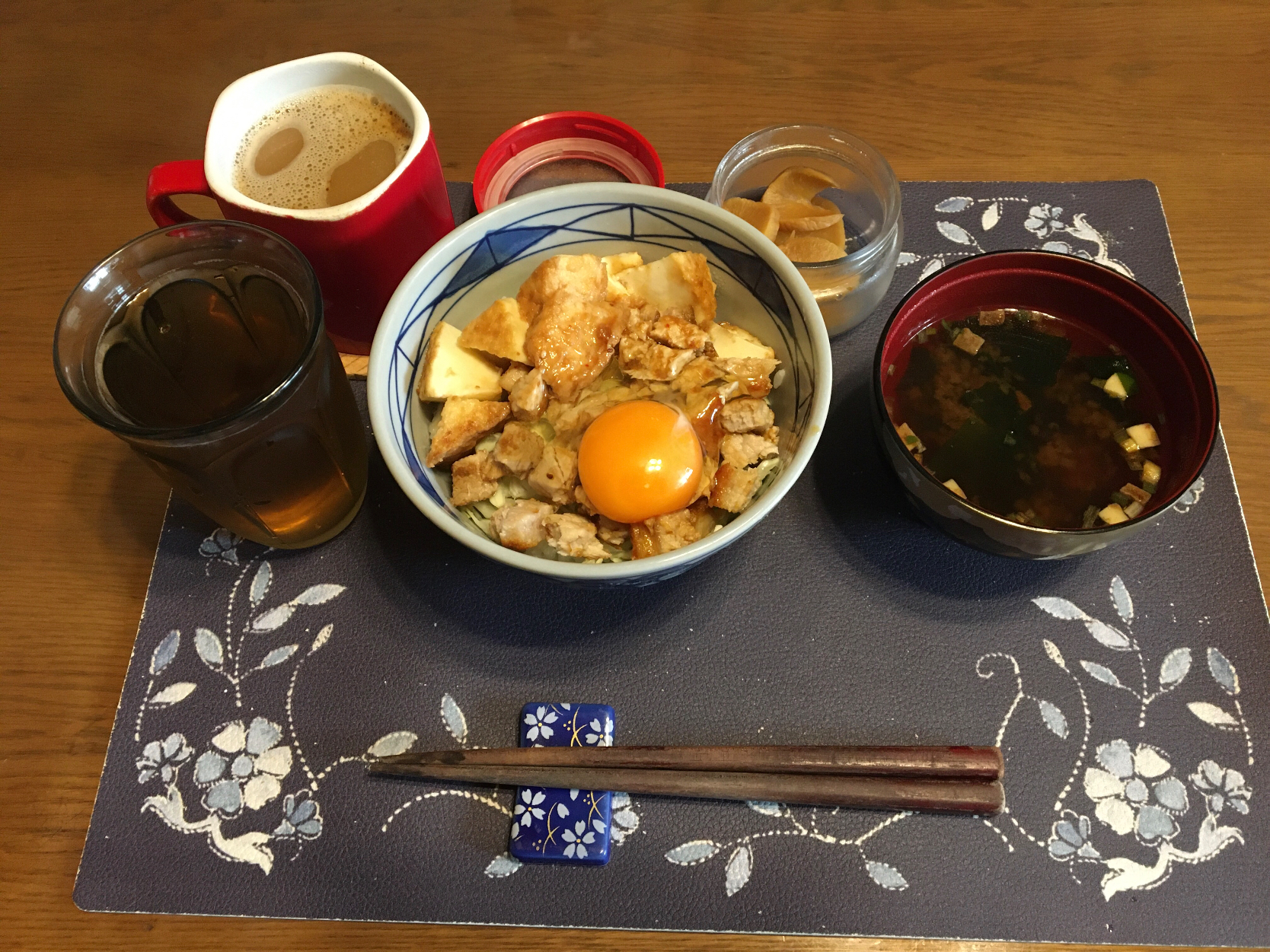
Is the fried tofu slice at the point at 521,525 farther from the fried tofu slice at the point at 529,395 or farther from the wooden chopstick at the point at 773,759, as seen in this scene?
the wooden chopstick at the point at 773,759

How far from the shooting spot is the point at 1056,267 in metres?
1.43

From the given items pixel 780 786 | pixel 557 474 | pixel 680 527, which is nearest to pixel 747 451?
pixel 680 527

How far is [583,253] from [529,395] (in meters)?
0.32

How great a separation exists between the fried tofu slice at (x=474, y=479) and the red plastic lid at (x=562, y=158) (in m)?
0.75

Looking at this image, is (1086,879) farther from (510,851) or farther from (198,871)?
(198,871)

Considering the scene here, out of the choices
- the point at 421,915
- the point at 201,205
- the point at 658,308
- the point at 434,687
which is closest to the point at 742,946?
the point at 421,915

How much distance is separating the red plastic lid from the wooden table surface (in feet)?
0.65

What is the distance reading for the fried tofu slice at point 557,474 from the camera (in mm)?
1309

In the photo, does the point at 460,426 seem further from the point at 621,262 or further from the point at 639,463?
the point at 621,262

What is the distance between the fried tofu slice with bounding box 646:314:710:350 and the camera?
135cm

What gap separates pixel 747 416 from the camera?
131 centimetres

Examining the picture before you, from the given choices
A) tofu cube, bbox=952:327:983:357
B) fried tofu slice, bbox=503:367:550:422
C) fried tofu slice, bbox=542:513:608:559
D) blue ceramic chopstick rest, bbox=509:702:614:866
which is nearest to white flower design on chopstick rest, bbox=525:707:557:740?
blue ceramic chopstick rest, bbox=509:702:614:866

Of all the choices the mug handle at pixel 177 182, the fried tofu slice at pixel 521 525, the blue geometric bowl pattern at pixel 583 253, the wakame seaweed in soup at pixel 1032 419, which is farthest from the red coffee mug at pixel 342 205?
the wakame seaweed in soup at pixel 1032 419

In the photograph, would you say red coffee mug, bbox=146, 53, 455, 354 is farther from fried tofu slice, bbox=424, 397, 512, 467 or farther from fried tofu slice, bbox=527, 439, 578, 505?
fried tofu slice, bbox=527, 439, 578, 505
